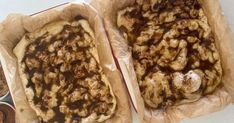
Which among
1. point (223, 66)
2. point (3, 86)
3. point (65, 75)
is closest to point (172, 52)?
point (223, 66)

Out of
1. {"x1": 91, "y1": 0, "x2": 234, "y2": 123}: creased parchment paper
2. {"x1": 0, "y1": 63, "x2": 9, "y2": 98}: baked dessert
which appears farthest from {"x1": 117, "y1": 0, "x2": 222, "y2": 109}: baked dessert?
{"x1": 0, "y1": 63, "x2": 9, "y2": 98}: baked dessert

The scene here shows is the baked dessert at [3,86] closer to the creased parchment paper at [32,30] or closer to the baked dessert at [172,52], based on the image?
the creased parchment paper at [32,30]

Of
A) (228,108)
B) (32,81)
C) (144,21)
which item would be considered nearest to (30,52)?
(32,81)

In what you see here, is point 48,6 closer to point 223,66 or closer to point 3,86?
point 3,86

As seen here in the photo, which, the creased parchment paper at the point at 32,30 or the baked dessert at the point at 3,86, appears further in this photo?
the baked dessert at the point at 3,86

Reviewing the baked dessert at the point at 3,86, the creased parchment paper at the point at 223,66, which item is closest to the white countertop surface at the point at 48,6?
the creased parchment paper at the point at 223,66

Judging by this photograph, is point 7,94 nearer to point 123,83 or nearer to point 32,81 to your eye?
point 32,81
